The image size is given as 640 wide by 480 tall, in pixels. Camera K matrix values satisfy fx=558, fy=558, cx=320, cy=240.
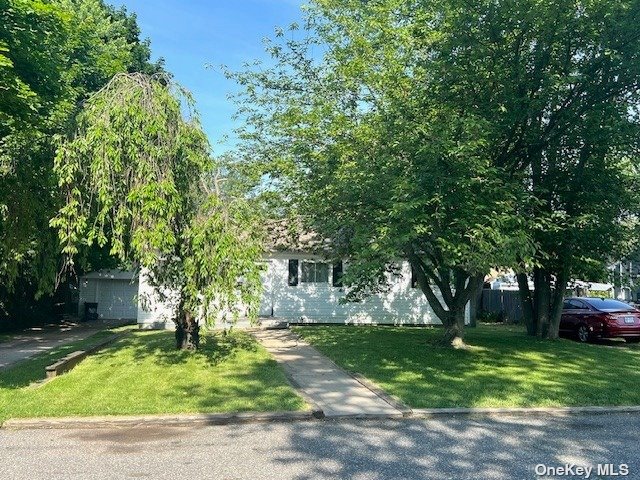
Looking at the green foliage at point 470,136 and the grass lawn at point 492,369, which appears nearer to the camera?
the grass lawn at point 492,369

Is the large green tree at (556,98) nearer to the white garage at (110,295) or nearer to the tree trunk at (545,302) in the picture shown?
the tree trunk at (545,302)

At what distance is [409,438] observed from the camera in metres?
6.48

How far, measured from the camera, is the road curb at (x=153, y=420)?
6789 mm

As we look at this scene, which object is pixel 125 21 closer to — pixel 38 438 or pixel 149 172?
pixel 149 172

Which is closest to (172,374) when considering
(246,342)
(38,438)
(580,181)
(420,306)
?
(38,438)

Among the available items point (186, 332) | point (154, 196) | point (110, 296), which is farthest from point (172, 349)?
point (110, 296)

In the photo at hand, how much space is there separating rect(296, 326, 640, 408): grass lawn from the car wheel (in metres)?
1.64

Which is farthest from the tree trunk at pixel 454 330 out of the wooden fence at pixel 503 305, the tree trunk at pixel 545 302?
the wooden fence at pixel 503 305

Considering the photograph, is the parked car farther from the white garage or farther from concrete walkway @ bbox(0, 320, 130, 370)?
the white garage

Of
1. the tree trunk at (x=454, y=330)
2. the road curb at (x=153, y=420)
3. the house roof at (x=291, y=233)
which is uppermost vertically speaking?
the house roof at (x=291, y=233)

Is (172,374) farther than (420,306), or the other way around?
(420,306)

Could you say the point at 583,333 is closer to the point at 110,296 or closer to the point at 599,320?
the point at 599,320

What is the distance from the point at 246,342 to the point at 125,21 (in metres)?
16.2

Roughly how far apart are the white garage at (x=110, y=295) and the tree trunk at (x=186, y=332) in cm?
1270
